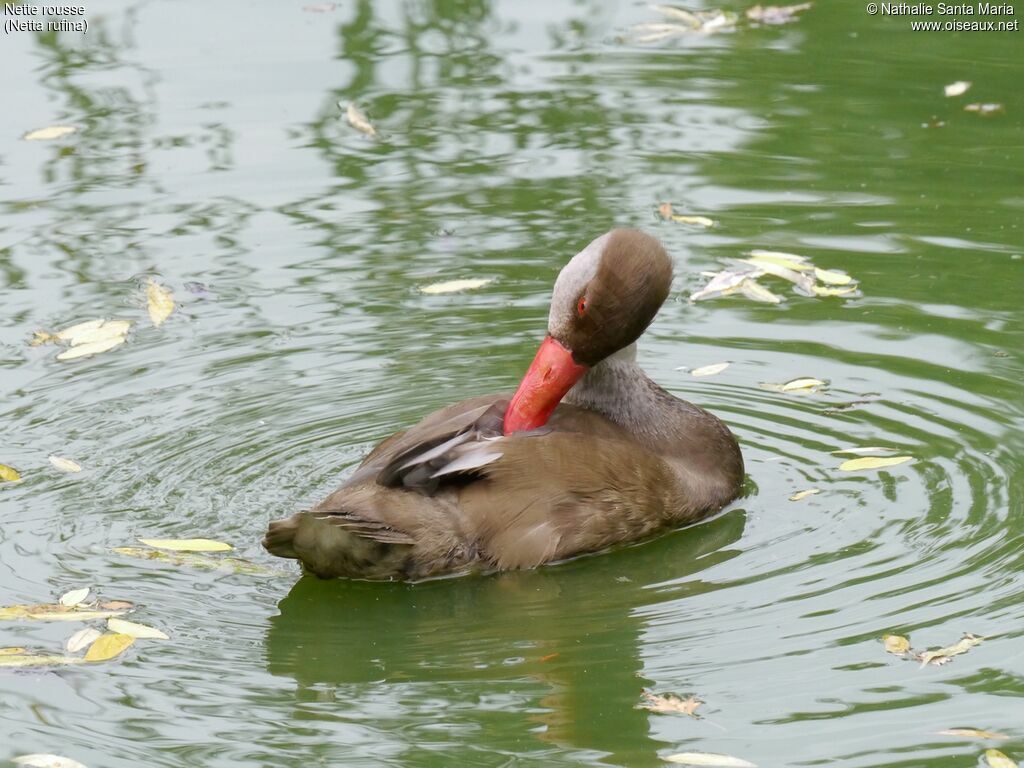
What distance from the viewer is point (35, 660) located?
201 inches

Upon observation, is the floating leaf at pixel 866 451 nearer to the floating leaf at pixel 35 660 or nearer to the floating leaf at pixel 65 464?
the floating leaf at pixel 65 464

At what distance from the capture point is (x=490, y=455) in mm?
5824

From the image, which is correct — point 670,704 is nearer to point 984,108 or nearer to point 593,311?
point 593,311

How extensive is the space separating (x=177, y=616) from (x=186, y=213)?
4010 mm

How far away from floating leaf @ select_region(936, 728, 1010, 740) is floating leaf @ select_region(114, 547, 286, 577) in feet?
7.30

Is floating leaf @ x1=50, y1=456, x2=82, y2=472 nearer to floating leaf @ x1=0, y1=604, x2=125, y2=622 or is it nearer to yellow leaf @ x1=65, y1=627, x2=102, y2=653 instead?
floating leaf @ x1=0, y1=604, x2=125, y2=622

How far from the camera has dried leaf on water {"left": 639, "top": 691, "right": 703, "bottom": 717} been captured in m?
4.89

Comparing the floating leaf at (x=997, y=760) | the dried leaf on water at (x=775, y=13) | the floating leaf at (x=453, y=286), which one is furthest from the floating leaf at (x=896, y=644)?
the dried leaf on water at (x=775, y=13)

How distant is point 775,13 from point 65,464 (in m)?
7.04

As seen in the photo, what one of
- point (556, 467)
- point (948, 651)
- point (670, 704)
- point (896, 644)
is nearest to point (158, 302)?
point (556, 467)

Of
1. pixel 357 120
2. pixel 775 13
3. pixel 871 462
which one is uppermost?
pixel 775 13

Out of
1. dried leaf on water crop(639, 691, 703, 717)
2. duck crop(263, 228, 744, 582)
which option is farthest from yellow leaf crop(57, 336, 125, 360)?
dried leaf on water crop(639, 691, 703, 717)

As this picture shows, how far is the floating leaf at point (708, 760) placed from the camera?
4562mm

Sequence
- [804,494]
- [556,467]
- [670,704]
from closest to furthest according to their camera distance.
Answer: [670,704], [556,467], [804,494]
